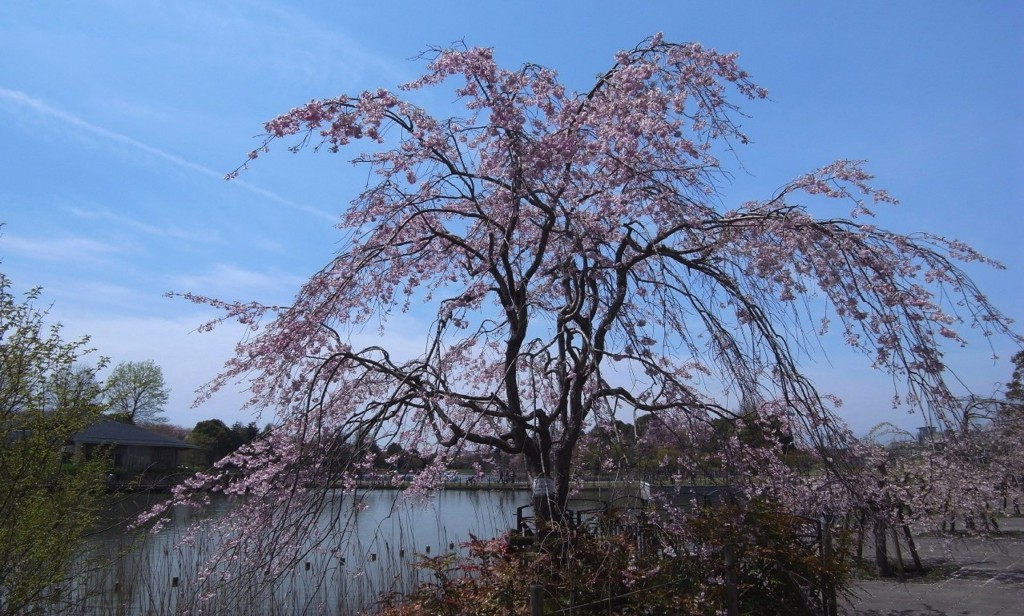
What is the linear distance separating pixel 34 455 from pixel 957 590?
11.3m

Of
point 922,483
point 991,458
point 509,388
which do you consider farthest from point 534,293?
point 922,483

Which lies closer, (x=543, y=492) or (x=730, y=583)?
(x=730, y=583)

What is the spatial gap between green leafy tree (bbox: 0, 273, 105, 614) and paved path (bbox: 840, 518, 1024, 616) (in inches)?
303

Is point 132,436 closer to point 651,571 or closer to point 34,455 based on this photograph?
point 34,455

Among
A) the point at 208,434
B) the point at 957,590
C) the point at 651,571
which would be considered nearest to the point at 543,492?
the point at 651,571

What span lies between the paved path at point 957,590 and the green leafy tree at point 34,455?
7.69m

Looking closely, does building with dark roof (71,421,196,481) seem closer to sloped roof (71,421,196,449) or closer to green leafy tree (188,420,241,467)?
sloped roof (71,421,196,449)

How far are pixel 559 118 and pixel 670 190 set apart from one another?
109 centimetres

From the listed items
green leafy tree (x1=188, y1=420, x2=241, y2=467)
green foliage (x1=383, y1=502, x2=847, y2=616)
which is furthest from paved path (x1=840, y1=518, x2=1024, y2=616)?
green leafy tree (x1=188, y1=420, x2=241, y2=467)

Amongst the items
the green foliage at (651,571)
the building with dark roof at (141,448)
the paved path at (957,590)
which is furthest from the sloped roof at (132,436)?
the green foliage at (651,571)

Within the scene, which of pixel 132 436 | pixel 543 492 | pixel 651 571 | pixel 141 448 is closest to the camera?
pixel 651 571

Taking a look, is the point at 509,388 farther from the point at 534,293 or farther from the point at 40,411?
the point at 40,411

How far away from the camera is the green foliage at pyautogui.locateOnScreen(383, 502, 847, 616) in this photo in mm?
4570

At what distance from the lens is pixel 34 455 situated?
6961 mm
